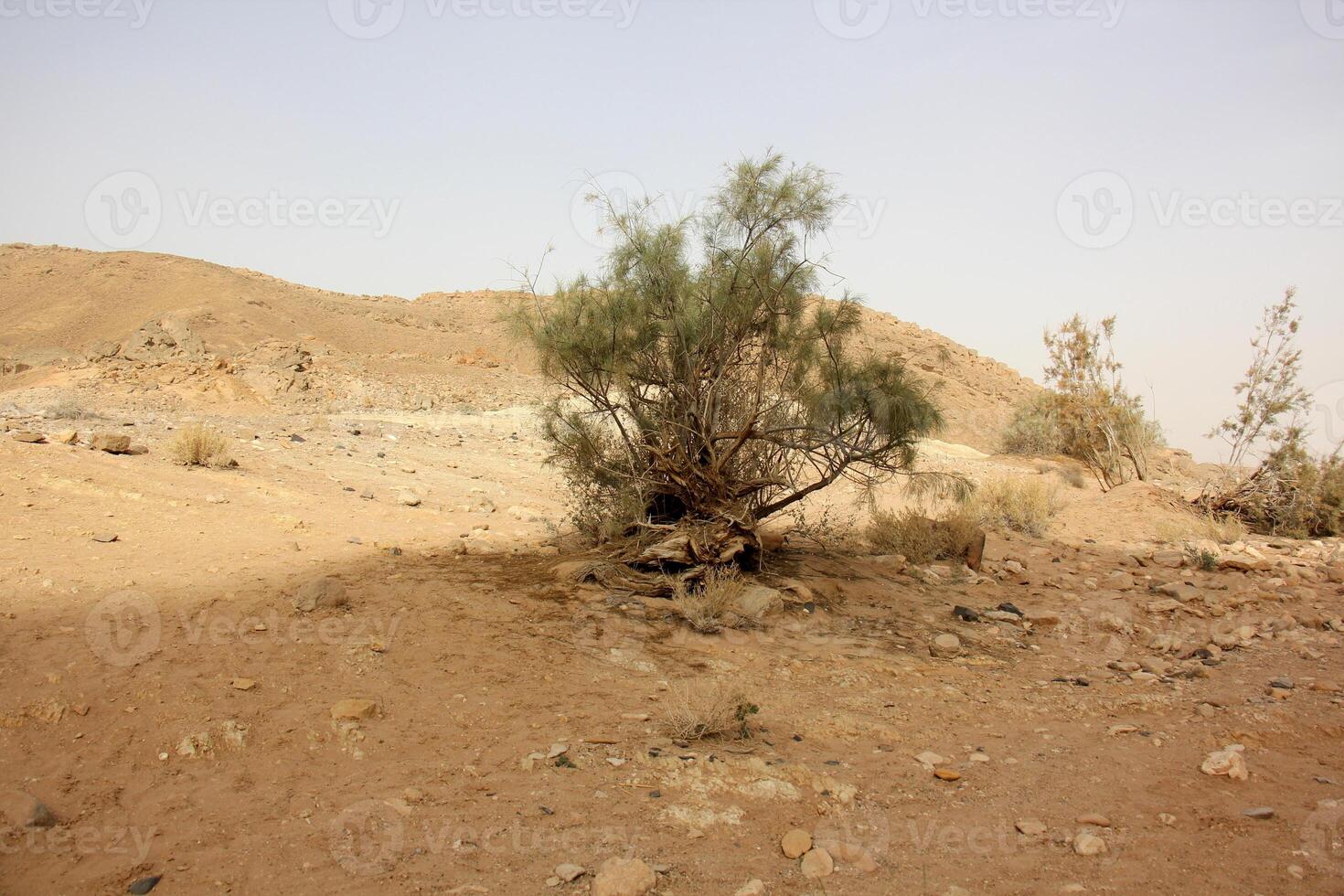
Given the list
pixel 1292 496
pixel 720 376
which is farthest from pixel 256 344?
pixel 1292 496

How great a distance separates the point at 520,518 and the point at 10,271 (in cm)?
3024

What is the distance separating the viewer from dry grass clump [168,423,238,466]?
8945 millimetres

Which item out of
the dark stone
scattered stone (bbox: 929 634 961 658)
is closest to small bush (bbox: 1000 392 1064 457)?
the dark stone

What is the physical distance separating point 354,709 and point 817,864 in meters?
2.53

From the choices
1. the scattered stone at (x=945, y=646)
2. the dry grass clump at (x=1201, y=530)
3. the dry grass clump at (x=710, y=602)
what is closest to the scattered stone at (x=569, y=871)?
the dry grass clump at (x=710, y=602)

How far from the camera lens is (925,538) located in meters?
8.80

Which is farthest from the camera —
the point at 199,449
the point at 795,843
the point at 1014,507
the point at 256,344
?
the point at 256,344

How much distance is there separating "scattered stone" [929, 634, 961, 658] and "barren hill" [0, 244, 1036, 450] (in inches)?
268

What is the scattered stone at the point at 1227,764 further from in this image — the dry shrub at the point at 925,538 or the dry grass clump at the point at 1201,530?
the dry grass clump at the point at 1201,530

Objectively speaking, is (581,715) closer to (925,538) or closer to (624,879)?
(624,879)

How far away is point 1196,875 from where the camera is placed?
124 inches

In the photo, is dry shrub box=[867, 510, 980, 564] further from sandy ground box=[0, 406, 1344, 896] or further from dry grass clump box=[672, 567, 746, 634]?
dry grass clump box=[672, 567, 746, 634]

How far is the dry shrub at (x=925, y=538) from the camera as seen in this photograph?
8719 millimetres

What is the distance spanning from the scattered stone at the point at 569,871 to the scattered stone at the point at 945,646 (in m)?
3.57
